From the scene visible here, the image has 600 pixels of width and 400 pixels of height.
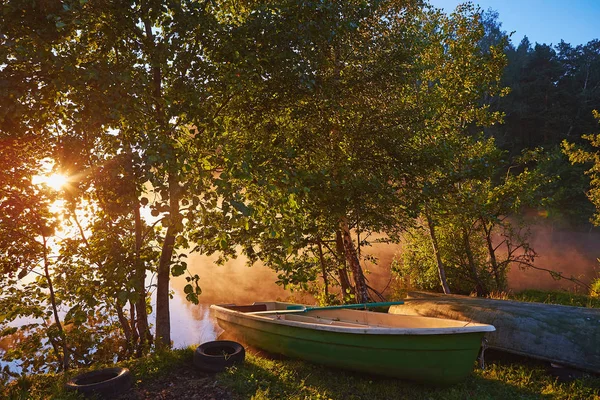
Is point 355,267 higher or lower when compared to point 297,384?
higher

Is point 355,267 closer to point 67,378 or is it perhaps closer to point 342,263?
point 342,263

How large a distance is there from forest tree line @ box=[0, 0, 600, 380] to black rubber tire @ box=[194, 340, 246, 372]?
3.95ft

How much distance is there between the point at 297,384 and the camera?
23.4ft

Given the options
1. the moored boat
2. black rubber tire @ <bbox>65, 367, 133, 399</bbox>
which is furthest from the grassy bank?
the moored boat

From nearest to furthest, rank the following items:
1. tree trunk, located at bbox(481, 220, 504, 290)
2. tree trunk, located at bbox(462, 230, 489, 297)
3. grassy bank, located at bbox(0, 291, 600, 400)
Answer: grassy bank, located at bbox(0, 291, 600, 400) < tree trunk, located at bbox(481, 220, 504, 290) < tree trunk, located at bbox(462, 230, 489, 297)

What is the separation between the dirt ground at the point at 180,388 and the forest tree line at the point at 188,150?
149 centimetres

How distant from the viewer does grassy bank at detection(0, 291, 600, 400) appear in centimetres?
648

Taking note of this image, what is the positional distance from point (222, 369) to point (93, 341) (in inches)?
160

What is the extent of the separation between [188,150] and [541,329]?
8097 mm

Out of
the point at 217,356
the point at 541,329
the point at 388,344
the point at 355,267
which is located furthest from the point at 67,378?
the point at 541,329

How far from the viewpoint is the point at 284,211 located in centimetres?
708

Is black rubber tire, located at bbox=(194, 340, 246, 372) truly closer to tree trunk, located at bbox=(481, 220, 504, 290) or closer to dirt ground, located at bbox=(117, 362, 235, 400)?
dirt ground, located at bbox=(117, 362, 235, 400)

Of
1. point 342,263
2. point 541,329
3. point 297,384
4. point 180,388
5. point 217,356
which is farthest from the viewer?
point 342,263

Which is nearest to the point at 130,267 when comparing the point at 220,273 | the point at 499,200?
the point at 499,200
